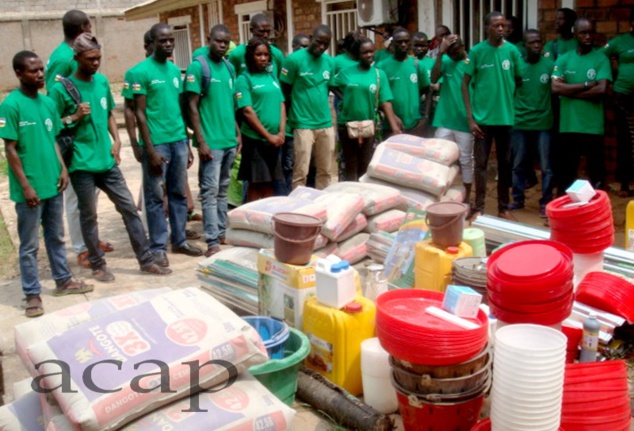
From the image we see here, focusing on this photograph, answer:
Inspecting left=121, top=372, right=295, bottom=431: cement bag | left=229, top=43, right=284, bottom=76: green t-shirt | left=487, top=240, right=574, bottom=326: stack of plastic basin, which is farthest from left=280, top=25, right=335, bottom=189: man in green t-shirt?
Answer: left=121, top=372, right=295, bottom=431: cement bag

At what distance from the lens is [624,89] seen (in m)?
7.04

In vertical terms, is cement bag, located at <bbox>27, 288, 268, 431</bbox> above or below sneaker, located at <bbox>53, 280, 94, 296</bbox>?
above

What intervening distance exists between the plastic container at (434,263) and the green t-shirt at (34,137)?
106 inches

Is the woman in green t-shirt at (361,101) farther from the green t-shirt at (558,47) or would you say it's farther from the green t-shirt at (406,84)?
the green t-shirt at (558,47)

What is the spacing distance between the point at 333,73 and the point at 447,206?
326 centimetres

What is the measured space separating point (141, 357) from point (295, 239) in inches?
56.2

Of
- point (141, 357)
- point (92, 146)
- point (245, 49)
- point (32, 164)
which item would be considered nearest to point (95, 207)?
point (92, 146)

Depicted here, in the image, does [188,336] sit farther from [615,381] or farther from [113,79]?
[113,79]

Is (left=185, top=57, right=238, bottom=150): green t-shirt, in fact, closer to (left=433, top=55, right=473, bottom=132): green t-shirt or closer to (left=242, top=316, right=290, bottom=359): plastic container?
(left=433, top=55, right=473, bottom=132): green t-shirt

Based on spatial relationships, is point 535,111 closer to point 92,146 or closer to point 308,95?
point 308,95

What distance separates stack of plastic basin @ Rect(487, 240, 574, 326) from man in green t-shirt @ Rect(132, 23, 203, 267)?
10.9 feet

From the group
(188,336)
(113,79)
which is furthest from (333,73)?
(113,79)

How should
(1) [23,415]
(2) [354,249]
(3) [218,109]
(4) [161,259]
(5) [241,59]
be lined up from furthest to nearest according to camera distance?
(5) [241,59] → (3) [218,109] → (4) [161,259] → (2) [354,249] → (1) [23,415]

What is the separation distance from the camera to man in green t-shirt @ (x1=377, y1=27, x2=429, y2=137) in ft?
24.3
